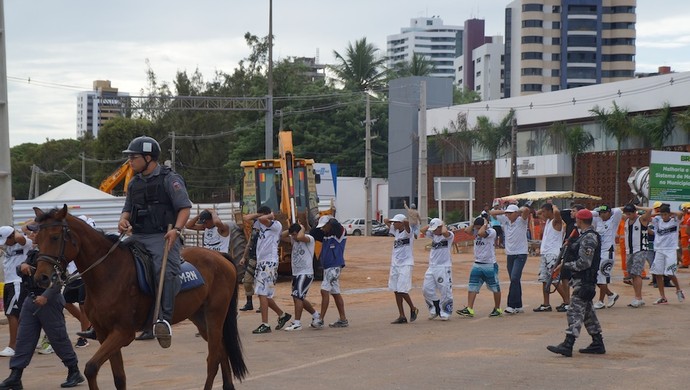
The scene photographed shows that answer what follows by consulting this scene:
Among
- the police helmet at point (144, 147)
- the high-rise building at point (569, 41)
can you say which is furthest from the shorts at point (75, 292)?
the high-rise building at point (569, 41)

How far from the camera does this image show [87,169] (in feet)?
293

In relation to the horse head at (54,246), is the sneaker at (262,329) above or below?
below

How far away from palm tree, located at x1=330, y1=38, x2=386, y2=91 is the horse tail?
228 feet

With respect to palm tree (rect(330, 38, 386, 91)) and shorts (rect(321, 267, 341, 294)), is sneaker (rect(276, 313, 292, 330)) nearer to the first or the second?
shorts (rect(321, 267, 341, 294))

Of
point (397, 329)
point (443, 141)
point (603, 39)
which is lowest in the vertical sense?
point (397, 329)

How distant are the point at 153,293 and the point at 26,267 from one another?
156 cm

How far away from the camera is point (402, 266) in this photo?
1628 cm

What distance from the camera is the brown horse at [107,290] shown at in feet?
28.2

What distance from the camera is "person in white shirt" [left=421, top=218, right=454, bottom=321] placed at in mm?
16578

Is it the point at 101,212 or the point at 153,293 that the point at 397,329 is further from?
the point at 101,212

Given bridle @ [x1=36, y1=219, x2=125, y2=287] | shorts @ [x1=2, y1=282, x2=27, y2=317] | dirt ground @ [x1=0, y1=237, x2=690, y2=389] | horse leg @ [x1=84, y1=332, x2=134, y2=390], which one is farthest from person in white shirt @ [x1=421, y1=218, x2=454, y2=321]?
bridle @ [x1=36, y1=219, x2=125, y2=287]

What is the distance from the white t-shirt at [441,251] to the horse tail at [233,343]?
6.72 m

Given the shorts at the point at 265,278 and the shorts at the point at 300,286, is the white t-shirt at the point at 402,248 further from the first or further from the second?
the shorts at the point at 265,278

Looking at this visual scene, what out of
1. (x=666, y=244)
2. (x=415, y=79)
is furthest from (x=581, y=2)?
(x=666, y=244)
